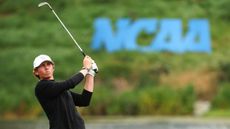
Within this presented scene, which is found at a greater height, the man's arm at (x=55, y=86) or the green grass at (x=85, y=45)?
the green grass at (x=85, y=45)

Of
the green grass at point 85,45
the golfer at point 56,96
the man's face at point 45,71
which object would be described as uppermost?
the green grass at point 85,45

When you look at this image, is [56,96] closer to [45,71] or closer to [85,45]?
[45,71]

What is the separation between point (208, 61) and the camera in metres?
21.2

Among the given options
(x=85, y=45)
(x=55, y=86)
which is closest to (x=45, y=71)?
(x=55, y=86)

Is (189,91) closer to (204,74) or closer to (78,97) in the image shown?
(204,74)

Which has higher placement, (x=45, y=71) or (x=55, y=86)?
(x=45, y=71)

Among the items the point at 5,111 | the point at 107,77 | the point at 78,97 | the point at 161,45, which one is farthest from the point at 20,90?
the point at 78,97

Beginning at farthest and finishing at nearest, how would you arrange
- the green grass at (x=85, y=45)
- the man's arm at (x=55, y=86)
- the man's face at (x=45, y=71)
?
the green grass at (x=85, y=45), the man's face at (x=45, y=71), the man's arm at (x=55, y=86)

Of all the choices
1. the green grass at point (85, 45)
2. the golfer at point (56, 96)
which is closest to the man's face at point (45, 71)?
the golfer at point (56, 96)

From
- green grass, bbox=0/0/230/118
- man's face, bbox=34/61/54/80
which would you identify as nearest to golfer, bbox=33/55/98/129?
man's face, bbox=34/61/54/80

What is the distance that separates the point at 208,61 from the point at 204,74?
49 cm

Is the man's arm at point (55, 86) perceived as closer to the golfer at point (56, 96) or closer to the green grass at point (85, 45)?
the golfer at point (56, 96)

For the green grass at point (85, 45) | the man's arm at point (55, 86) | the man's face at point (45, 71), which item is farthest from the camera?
the green grass at point (85, 45)

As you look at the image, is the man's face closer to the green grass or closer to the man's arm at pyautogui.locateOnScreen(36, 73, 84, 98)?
the man's arm at pyautogui.locateOnScreen(36, 73, 84, 98)
